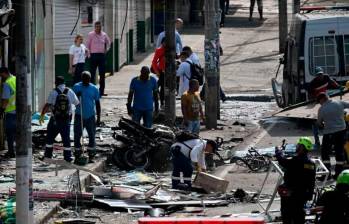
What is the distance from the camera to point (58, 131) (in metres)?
23.1

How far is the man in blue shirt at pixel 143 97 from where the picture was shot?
1000 inches

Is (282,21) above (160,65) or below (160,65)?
below

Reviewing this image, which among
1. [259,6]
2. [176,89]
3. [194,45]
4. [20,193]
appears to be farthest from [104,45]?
[259,6]

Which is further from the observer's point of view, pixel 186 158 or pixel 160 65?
pixel 160 65

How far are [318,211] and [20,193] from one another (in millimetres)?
3779

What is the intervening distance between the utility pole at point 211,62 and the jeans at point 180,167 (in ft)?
24.6

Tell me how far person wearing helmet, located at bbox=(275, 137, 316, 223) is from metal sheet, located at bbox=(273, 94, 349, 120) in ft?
28.0

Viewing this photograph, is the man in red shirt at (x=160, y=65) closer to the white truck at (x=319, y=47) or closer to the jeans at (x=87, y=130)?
the white truck at (x=319, y=47)

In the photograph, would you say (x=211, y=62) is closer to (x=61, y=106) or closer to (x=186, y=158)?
(x=61, y=106)

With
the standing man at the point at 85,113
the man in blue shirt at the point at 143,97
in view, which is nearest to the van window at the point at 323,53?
the man in blue shirt at the point at 143,97

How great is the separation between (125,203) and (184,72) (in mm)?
9307

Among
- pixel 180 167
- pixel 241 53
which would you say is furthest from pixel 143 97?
pixel 241 53

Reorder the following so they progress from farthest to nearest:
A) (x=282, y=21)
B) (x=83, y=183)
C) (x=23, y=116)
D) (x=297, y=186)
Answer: (x=282, y=21)
(x=83, y=183)
(x=23, y=116)
(x=297, y=186)

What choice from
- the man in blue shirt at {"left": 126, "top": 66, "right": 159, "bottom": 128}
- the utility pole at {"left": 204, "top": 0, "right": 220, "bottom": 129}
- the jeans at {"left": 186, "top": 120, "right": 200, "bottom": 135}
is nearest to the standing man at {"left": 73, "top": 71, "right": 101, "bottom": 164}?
the man in blue shirt at {"left": 126, "top": 66, "right": 159, "bottom": 128}
